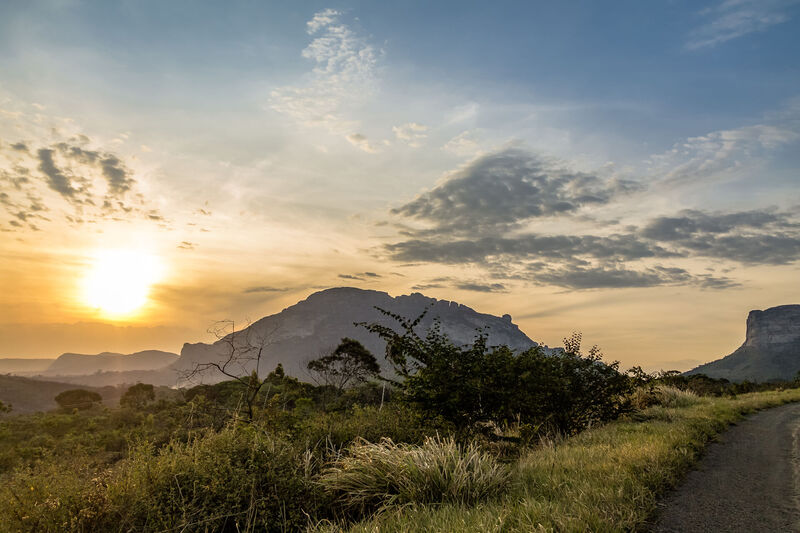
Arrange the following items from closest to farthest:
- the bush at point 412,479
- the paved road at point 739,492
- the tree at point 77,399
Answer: the paved road at point 739,492 < the bush at point 412,479 < the tree at point 77,399

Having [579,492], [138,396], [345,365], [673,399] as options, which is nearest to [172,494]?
[579,492]

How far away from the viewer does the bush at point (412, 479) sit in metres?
5.86

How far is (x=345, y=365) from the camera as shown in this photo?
88.8 ft

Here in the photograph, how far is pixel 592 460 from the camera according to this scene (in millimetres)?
7238

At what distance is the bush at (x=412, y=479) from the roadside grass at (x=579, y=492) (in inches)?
8.6

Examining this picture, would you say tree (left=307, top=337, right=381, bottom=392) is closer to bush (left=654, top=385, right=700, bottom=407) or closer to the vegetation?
bush (left=654, top=385, right=700, bottom=407)

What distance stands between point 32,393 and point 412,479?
98706 mm

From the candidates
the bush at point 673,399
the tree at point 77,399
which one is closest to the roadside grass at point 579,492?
the bush at point 673,399

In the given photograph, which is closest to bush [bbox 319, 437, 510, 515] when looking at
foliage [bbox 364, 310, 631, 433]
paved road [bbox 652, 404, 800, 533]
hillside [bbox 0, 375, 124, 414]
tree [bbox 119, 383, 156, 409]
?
paved road [bbox 652, 404, 800, 533]

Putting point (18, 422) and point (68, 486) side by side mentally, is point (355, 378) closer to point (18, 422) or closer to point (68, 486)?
point (68, 486)

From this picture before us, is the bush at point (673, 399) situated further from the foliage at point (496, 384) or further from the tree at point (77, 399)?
the tree at point (77, 399)

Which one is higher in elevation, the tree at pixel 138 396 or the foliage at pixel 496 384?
the foliage at pixel 496 384

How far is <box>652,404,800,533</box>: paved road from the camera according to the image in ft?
16.5

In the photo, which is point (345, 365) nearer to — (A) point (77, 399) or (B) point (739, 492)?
(B) point (739, 492)
